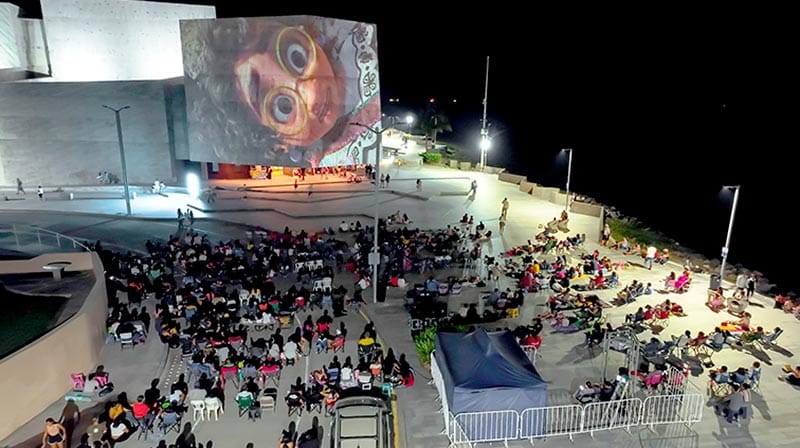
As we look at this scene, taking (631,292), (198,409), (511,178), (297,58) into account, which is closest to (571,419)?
(198,409)

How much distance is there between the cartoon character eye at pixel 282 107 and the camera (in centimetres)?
4334

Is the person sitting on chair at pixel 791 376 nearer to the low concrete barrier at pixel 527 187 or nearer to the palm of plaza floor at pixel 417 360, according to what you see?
the palm of plaza floor at pixel 417 360

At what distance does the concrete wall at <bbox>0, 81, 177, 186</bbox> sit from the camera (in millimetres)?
41406

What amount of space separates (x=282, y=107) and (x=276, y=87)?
153cm

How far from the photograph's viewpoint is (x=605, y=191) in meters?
78.8


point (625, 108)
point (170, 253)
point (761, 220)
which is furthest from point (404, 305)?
point (625, 108)

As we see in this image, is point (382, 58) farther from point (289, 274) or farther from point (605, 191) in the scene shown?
point (289, 274)

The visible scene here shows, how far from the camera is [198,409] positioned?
14.5m

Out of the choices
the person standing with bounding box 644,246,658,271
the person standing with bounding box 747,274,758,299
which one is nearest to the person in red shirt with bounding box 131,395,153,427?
the person standing with bounding box 747,274,758,299

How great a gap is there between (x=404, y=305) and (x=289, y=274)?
20.3 feet

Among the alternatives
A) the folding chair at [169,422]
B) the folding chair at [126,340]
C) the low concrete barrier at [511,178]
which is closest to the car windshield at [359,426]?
the folding chair at [169,422]

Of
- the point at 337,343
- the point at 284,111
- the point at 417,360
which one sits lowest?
the point at 417,360

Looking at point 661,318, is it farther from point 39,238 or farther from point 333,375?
point 39,238

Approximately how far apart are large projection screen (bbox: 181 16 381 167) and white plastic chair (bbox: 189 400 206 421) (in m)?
31.4
